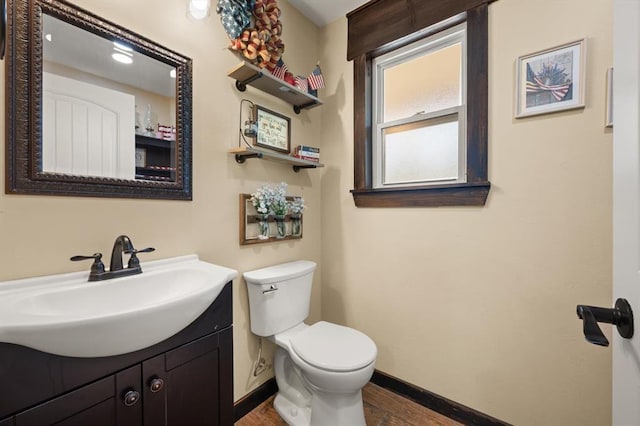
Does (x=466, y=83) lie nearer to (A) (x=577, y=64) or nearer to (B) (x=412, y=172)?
(A) (x=577, y=64)

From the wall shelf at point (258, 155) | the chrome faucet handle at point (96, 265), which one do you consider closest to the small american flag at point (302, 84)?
the wall shelf at point (258, 155)

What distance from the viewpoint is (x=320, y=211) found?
2.00m

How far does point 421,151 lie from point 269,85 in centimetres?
99

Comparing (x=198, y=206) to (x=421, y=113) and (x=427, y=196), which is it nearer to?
(x=427, y=196)

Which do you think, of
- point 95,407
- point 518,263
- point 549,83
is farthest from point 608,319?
point 95,407

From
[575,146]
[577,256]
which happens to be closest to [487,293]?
[577,256]

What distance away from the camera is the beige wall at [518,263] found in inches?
43.5

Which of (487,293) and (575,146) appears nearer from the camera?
(575,146)

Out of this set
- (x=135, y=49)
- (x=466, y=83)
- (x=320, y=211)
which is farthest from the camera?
(x=320, y=211)

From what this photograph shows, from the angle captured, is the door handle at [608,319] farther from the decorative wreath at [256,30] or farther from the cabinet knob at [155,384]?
the decorative wreath at [256,30]

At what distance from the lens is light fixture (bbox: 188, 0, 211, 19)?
123 centimetres

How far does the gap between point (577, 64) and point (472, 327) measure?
4.24ft

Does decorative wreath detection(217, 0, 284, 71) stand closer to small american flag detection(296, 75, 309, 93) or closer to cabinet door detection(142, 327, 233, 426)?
small american flag detection(296, 75, 309, 93)

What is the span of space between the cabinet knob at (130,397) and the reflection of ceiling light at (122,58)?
3.90 feet
